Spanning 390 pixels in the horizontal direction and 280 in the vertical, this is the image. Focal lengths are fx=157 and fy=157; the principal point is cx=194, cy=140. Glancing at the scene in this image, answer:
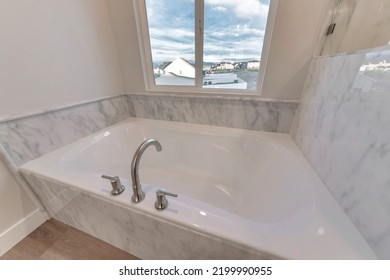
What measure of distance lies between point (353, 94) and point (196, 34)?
1.16m

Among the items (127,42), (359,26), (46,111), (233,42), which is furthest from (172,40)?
(359,26)

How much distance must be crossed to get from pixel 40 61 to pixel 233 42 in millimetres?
1386

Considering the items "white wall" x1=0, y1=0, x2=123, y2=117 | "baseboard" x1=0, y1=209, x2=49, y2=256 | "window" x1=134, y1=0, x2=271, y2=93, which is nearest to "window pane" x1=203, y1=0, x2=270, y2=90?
"window" x1=134, y1=0, x2=271, y2=93

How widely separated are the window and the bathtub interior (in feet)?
1.53

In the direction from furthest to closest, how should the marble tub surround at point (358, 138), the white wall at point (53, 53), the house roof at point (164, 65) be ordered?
the house roof at point (164, 65), the white wall at point (53, 53), the marble tub surround at point (358, 138)

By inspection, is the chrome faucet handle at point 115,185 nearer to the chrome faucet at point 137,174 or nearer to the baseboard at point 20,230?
the chrome faucet at point 137,174

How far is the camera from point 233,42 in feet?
4.26

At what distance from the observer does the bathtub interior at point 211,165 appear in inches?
39.7

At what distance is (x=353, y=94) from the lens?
2.30ft

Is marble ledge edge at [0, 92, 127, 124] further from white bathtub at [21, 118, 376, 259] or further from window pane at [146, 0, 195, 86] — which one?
window pane at [146, 0, 195, 86]

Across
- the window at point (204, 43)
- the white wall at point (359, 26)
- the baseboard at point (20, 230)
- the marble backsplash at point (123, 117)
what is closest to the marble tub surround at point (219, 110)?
the marble backsplash at point (123, 117)

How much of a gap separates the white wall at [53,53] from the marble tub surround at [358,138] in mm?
1734

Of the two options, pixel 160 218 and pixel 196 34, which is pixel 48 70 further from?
pixel 160 218

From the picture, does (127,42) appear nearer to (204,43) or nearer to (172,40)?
(172,40)
